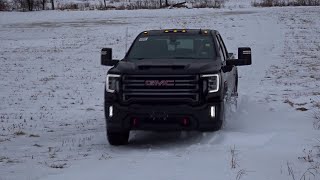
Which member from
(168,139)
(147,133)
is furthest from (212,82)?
(147,133)

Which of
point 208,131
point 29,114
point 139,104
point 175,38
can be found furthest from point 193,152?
point 29,114

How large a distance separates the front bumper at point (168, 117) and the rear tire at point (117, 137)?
35cm

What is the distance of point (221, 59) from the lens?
9.59 meters

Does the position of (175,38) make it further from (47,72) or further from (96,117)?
(47,72)

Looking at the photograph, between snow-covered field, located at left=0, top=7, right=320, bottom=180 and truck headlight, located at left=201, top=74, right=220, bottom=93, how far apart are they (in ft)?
2.60

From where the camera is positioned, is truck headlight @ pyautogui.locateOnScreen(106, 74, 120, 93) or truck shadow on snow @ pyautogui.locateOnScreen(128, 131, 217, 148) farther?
truck shadow on snow @ pyautogui.locateOnScreen(128, 131, 217, 148)

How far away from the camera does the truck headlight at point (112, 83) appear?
27.5ft

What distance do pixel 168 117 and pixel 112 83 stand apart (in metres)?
0.99

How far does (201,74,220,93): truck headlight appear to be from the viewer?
823 centimetres

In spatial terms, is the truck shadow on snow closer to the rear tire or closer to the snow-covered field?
the snow-covered field

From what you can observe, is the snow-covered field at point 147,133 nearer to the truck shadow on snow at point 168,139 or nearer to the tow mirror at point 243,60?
the truck shadow on snow at point 168,139

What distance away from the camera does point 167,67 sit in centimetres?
836

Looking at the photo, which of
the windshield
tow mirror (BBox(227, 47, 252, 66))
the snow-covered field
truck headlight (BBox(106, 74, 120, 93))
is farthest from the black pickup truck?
tow mirror (BBox(227, 47, 252, 66))

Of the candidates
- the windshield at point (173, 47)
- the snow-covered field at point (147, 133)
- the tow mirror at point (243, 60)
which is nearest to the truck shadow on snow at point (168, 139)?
the snow-covered field at point (147, 133)
